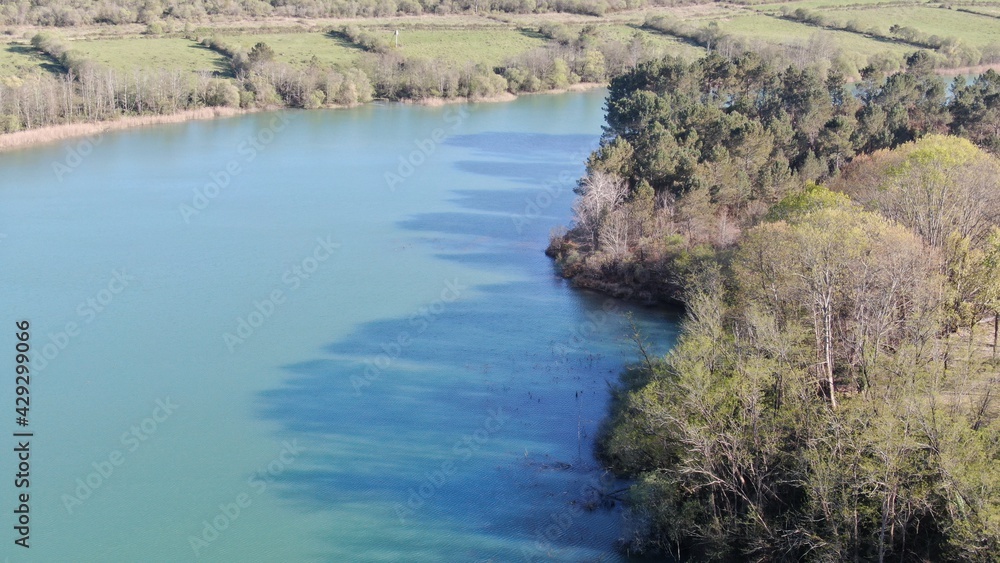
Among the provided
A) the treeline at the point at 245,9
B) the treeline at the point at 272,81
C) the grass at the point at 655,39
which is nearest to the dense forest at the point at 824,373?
the treeline at the point at 272,81

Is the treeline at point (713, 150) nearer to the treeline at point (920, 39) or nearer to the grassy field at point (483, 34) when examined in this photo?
the grassy field at point (483, 34)

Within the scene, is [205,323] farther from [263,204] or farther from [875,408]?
[875,408]

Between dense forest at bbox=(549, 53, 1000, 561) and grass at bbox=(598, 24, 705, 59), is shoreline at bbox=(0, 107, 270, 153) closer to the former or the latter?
dense forest at bbox=(549, 53, 1000, 561)

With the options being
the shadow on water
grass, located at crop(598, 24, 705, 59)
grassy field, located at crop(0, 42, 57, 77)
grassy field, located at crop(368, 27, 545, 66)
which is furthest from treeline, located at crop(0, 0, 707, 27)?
the shadow on water

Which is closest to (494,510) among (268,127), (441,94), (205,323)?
(205,323)

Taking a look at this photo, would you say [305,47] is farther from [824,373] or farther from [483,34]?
[824,373]

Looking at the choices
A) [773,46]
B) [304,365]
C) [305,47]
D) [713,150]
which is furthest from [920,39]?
[304,365]
